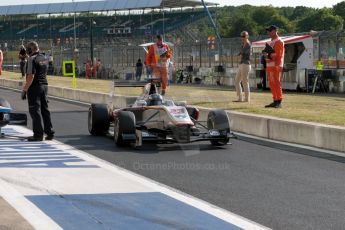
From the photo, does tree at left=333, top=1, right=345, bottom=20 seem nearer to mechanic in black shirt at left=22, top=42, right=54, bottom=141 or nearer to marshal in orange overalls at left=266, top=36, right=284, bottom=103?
marshal in orange overalls at left=266, top=36, right=284, bottom=103

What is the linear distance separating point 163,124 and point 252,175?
260 centimetres

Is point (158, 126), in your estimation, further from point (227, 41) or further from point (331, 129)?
point (227, 41)

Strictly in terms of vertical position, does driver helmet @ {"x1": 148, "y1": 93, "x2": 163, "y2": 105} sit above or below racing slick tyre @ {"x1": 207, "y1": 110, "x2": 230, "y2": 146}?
above

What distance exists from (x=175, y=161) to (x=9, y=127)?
5724mm

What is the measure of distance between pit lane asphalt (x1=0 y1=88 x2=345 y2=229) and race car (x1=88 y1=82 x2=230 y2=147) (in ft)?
0.68

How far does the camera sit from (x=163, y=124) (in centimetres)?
1074

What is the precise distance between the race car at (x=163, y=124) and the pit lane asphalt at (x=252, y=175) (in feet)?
0.68

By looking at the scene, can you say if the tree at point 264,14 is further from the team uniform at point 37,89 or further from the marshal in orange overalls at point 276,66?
the team uniform at point 37,89

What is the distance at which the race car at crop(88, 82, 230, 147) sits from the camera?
10.4 meters

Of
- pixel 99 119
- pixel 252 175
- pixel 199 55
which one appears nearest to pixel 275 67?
pixel 99 119

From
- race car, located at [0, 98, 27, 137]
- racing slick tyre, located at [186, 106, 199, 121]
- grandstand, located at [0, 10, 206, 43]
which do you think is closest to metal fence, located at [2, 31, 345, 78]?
racing slick tyre, located at [186, 106, 199, 121]

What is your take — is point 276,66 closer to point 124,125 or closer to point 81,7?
point 124,125

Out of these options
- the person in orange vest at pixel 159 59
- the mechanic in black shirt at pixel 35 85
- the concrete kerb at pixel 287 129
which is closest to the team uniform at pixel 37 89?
the mechanic in black shirt at pixel 35 85

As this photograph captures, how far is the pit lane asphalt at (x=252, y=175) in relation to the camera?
6.38 m
